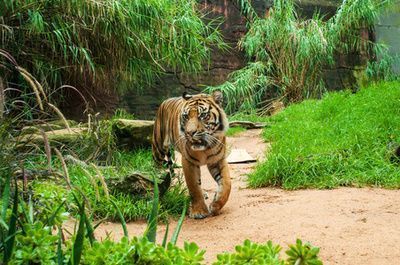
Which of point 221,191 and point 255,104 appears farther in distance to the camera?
point 255,104

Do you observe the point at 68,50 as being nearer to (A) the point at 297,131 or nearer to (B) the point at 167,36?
(B) the point at 167,36

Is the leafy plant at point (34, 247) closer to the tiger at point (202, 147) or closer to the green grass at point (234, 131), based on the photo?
the tiger at point (202, 147)

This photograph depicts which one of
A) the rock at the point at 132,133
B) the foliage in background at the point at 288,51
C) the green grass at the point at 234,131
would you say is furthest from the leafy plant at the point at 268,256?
the foliage in background at the point at 288,51

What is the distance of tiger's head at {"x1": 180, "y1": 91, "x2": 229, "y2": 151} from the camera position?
186 inches

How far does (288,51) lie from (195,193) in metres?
7.17

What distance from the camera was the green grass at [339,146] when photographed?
554 cm

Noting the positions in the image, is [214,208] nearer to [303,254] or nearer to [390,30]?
[303,254]

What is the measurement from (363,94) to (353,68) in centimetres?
487

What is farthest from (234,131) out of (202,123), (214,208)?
(214,208)

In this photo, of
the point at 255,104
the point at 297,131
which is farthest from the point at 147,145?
the point at 255,104

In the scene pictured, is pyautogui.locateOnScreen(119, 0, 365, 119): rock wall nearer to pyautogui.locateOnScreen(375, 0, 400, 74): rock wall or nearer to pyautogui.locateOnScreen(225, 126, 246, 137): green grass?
pyautogui.locateOnScreen(375, 0, 400, 74): rock wall

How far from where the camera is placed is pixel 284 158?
5844 mm

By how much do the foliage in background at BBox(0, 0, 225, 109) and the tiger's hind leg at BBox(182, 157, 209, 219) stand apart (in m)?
1.92

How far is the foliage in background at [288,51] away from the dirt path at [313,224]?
19.5ft
